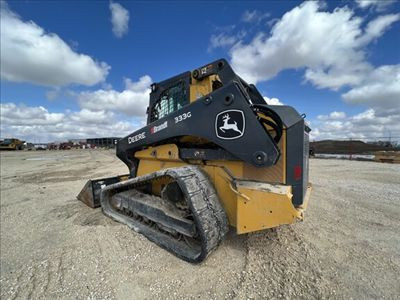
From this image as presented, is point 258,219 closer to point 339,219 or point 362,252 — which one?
point 362,252

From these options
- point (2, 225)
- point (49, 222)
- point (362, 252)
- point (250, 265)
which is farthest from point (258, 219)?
point (2, 225)

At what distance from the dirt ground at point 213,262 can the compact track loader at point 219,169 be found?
31cm

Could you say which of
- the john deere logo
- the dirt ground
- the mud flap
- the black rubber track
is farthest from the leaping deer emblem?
the mud flap

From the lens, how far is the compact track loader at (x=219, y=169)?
2.48 metres

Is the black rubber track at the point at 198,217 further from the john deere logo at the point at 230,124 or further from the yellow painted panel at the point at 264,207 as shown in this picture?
the john deere logo at the point at 230,124

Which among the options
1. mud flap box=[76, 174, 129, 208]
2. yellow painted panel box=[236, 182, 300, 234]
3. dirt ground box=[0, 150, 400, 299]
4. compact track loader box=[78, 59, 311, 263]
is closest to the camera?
dirt ground box=[0, 150, 400, 299]

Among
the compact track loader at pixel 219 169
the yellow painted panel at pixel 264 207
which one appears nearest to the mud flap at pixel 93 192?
the compact track loader at pixel 219 169

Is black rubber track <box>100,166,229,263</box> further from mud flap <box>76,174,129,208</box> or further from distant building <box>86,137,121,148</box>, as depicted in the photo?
distant building <box>86,137,121,148</box>

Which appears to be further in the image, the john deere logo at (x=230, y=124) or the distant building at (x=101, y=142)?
the distant building at (x=101, y=142)

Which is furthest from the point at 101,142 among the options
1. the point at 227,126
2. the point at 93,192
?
the point at 227,126

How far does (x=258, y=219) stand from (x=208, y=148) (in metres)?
1.18

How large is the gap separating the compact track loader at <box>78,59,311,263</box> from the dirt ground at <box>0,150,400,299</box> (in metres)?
0.31

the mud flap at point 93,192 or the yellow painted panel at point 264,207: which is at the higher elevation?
the yellow painted panel at point 264,207

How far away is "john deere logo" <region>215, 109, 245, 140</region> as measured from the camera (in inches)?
101
